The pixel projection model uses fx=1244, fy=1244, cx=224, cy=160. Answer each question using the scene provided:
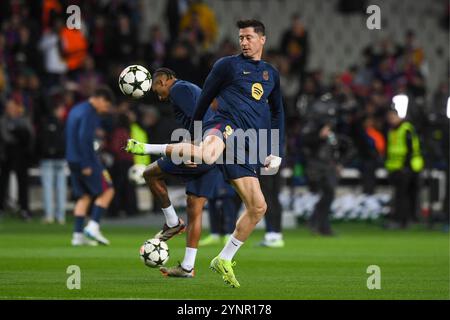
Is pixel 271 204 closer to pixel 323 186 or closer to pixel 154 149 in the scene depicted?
pixel 323 186

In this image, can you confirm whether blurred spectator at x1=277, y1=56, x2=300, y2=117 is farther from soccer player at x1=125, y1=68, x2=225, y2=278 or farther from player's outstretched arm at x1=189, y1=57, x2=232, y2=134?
player's outstretched arm at x1=189, y1=57, x2=232, y2=134

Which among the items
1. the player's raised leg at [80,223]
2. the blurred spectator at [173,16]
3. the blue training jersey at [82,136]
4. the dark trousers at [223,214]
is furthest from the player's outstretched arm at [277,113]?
the blurred spectator at [173,16]

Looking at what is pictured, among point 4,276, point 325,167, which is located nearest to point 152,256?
point 4,276

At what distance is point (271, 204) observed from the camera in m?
20.2

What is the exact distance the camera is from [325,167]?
2347 centimetres

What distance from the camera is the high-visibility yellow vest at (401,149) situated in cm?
2573

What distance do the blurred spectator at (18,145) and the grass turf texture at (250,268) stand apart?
3.37 meters

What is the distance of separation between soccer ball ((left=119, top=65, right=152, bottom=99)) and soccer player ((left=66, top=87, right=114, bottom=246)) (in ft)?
17.4

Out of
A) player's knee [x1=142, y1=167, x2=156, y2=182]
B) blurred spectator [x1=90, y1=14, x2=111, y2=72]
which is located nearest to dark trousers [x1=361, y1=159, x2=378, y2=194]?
blurred spectator [x1=90, y1=14, x2=111, y2=72]

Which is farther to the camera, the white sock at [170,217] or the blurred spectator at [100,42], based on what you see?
the blurred spectator at [100,42]

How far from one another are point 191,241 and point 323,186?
31.5ft

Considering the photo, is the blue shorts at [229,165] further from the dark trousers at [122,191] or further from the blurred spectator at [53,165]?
the dark trousers at [122,191]

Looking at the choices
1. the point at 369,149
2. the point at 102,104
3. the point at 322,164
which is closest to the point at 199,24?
the point at 369,149

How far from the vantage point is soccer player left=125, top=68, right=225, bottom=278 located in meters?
14.1
